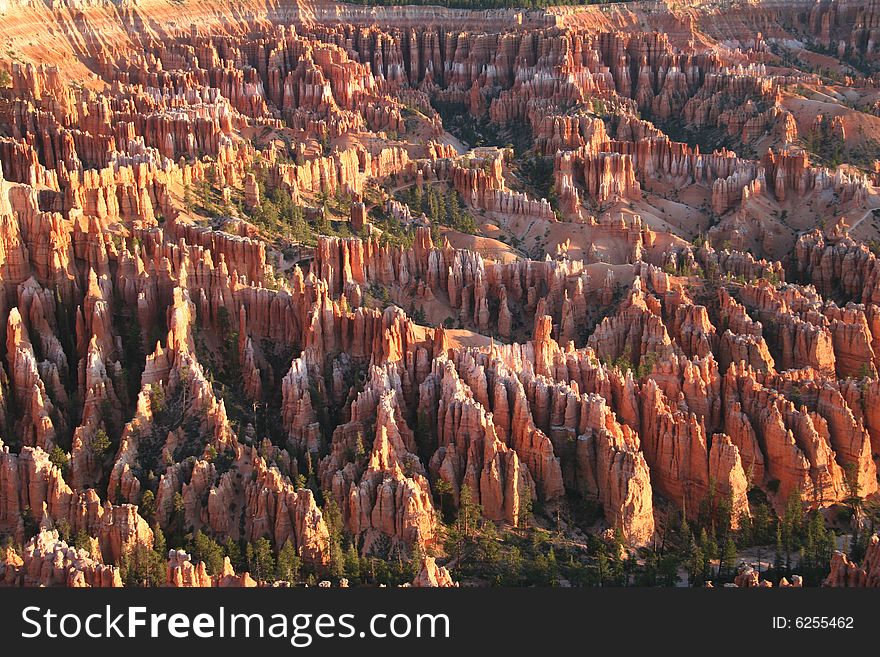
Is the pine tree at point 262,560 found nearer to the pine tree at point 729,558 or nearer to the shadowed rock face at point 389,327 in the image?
the shadowed rock face at point 389,327

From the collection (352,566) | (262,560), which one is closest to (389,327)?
(352,566)

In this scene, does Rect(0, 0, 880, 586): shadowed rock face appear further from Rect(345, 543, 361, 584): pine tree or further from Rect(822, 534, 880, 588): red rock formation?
Rect(345, 543, 361, 584): pine tree

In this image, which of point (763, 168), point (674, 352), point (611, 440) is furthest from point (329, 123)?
point (611, 440)

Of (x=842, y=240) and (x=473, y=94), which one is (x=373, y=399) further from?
(x=473, y=94)

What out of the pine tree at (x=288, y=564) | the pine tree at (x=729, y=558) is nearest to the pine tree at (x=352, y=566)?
the pine tree at (x=288, y=564)

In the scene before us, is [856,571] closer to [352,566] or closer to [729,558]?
[729,558]

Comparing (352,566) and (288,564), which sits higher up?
(288,564)

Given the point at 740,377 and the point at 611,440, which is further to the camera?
the point at 740,377

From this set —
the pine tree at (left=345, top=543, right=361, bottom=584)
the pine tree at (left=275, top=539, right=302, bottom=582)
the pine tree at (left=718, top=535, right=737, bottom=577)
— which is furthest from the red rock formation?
the pine tree at (left=275, top=539, right=302, bottom=582)
